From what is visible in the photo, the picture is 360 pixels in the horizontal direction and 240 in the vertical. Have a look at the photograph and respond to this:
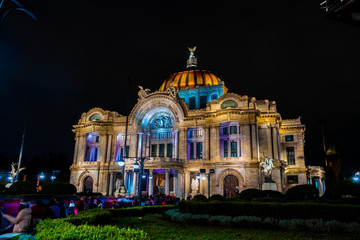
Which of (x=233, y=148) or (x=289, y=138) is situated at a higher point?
(x=289, y=138)

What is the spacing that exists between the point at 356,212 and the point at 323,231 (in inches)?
65.8

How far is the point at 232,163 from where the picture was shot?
42.5 meters

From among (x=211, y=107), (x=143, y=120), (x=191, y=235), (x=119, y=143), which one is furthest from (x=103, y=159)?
(x=191, y=235)

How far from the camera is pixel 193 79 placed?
62.2 metres

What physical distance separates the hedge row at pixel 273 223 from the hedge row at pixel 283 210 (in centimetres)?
36

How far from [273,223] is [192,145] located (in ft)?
118

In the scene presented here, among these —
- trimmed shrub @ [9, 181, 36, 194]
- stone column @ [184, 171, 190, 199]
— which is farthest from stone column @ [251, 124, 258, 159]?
trimmed shrub @ [9, 181, 36, 194]

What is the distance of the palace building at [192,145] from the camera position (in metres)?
43.2

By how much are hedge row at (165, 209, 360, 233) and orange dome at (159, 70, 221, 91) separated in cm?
4690

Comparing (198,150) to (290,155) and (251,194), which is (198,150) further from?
(251,194)

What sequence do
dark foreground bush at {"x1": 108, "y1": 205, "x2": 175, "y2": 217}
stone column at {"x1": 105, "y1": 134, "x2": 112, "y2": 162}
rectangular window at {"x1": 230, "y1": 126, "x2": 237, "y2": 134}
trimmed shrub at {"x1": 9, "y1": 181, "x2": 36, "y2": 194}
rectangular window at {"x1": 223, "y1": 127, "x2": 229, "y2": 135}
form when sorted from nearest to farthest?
dark foreground bush at {"x1": 108, "y1": 205, "x2": 175, "y2": 217}
trimmed shrub at {"x1": 9, "y1": 181, "x2": 36, "y2": 194}
rectangular window at {"x1": 230, "y1": 126, "x2": 237, "y2": 134}
rectangular window at {"x1": 223, "y1": 127, "x2": 229, "y2": 135}
stone column at {"x1": 105, "y1": 134, "x2": 112, "y2": 162}

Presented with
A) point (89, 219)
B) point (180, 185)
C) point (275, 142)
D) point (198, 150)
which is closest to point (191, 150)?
point (198, 150)

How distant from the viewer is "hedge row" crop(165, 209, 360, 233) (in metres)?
12.1

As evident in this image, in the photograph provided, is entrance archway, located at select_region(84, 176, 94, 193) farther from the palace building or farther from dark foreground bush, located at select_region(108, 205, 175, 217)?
dark foreground bush, located at select_region(108, 205, 175, 217)
